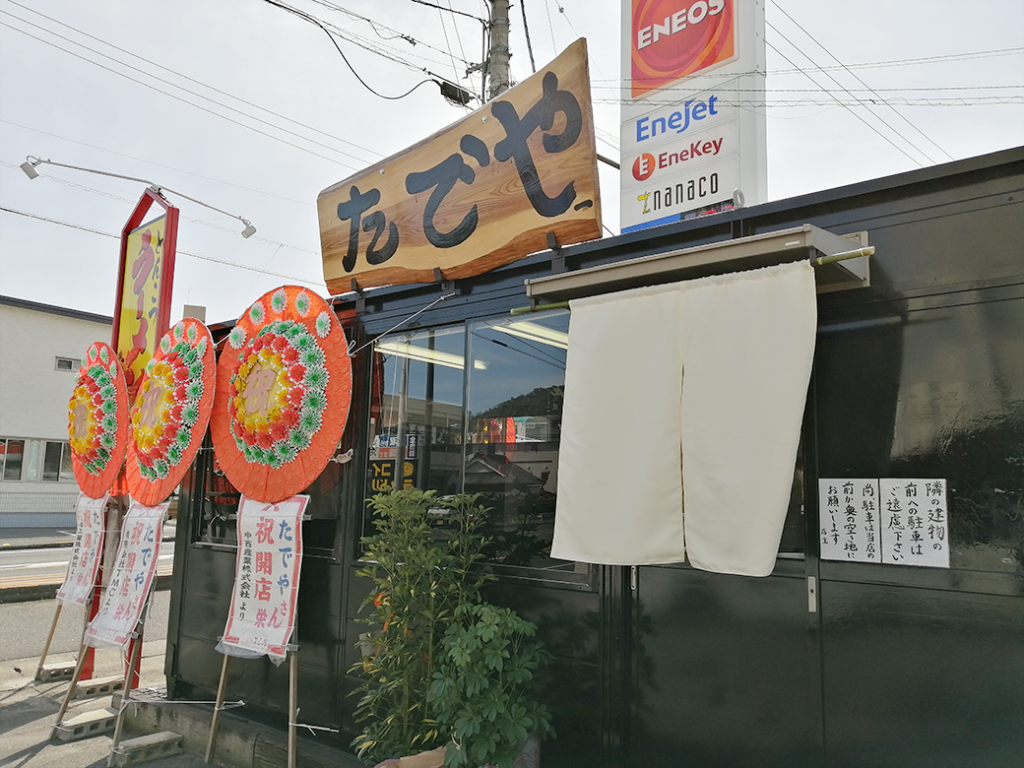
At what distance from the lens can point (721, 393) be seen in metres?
3.91

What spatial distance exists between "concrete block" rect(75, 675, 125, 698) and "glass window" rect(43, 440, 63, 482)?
2555 centimetres

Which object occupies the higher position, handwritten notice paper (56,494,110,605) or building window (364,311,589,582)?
building window (364,311,589,582)

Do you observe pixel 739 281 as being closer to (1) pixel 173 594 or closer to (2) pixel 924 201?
(2) pixel 924 201

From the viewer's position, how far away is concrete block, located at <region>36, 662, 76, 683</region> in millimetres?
9117

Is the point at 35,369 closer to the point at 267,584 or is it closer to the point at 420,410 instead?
the point at 267,584

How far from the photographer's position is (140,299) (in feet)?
27.3

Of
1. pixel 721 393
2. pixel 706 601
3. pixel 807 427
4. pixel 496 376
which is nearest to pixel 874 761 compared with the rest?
pixel 706 601

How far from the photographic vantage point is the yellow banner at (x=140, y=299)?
7.97 metres

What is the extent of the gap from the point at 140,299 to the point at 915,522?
7935 mm

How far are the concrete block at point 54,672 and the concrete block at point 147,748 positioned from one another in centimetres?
306

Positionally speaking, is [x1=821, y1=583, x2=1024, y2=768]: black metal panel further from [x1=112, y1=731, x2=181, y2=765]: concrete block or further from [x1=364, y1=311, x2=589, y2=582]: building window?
[x1=112, y1=731, x2=181, y2=765]: concrete block

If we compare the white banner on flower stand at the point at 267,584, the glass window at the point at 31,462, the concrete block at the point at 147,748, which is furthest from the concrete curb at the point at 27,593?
the glass window at the point at 31,462

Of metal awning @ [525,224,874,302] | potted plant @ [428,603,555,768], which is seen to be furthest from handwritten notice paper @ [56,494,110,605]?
metal awning @ [525,224,874,302]

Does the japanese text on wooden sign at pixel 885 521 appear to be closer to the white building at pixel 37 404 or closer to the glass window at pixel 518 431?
the glass window at pixel 518 431
